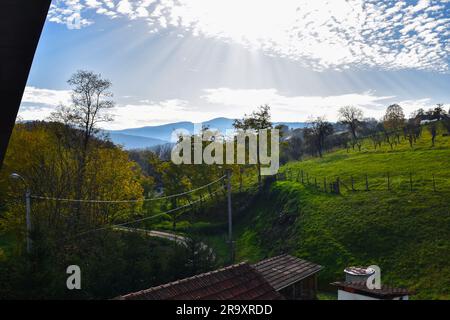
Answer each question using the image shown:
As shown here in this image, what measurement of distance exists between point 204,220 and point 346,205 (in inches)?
693

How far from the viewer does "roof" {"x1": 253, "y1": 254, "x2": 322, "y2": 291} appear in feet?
49.5

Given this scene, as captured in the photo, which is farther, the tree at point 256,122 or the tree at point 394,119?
the tree at point 394,119

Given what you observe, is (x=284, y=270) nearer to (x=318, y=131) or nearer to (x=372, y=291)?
(x=372, y=291)

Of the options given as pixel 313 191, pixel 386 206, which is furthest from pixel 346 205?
pixel 313 191

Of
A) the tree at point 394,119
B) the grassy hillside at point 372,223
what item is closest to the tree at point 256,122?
the grassy hillside at point 372,223

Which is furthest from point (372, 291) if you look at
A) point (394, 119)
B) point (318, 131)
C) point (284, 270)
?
point (394, 119)

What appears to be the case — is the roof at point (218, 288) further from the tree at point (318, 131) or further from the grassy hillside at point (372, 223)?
the tree at point (318, 131)

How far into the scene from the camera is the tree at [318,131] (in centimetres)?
5653

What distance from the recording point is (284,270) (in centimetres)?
1659

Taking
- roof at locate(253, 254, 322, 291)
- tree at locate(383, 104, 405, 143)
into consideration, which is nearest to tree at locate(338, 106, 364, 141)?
tree at locate(383, 104, 405, 143)

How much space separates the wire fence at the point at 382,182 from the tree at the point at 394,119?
25.1 metres

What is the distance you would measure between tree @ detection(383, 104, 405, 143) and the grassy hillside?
701 inches

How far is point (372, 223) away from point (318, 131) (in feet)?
113
